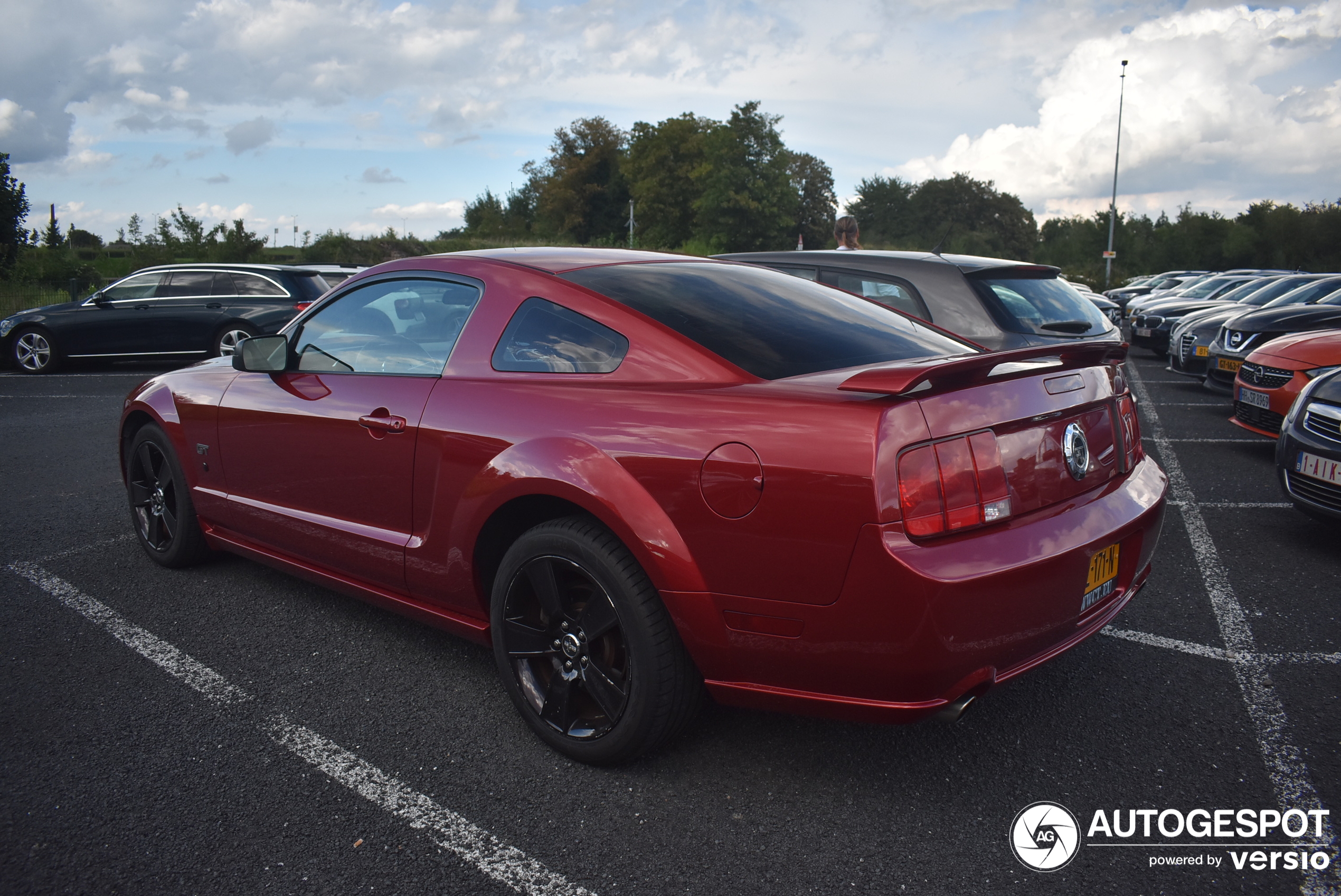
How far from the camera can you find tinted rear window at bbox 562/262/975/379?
2.58 metres

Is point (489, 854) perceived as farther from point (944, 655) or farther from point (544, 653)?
point (944, 655)

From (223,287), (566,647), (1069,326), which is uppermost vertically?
(223,287)

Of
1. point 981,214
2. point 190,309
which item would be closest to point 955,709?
point 190,309

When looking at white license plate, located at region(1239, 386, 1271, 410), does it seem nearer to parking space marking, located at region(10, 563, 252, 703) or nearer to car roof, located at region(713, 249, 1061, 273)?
car roof, located at region(713, 249, 1061, 273)

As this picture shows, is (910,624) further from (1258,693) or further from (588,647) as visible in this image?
(1258,693)

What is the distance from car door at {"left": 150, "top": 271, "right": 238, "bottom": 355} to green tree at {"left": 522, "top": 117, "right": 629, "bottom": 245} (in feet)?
246

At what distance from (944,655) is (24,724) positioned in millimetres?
2818

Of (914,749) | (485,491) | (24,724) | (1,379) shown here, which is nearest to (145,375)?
(1,379)

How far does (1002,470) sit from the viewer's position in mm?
2184

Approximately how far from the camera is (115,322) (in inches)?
523

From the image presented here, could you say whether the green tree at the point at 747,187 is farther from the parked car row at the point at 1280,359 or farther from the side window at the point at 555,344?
the side window at the point at 555,344

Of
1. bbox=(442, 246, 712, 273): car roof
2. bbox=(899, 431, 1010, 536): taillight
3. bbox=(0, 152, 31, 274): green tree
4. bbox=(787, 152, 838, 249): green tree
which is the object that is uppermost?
bbox=(787, 152, 838, 249): green tree

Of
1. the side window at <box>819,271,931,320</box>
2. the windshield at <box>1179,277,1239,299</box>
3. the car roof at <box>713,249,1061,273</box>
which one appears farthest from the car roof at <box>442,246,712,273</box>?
the windshield at <box>1179,277,1239,299</box>

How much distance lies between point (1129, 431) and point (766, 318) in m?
1.16
